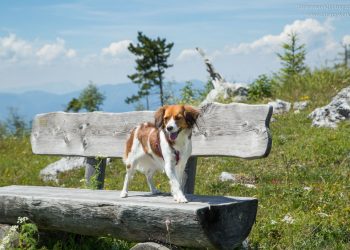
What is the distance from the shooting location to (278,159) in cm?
1009

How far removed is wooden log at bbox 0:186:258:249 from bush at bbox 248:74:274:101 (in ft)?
33.2

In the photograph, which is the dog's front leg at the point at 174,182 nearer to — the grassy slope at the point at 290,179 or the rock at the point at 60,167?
the grassy slope at the point at 290,179

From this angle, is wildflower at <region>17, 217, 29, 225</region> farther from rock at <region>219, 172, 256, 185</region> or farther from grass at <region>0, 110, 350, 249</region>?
rock at <region>219, 172, 256, 185</region>

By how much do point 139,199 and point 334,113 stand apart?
303 inches

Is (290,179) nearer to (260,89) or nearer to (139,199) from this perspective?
(139,199)

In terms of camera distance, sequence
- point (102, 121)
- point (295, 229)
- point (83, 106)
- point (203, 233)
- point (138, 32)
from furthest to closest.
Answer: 1. point (83, 106)
2. point (138, 32)
3. point (102, 121)
4. point (295, 229)
5. point (203, 233)

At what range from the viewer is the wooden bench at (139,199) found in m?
4.95

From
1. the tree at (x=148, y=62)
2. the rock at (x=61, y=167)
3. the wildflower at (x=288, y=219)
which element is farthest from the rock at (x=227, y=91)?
the tree at (x=148, y=62)

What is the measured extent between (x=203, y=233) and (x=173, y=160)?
2.64 feet

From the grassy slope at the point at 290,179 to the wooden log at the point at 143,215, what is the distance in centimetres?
105

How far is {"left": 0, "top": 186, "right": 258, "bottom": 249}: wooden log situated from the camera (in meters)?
4.86

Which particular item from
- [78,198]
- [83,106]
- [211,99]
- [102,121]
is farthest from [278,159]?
[83,106]

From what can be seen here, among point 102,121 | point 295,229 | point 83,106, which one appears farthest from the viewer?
point 83,106

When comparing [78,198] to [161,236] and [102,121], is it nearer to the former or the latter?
[161,236]
